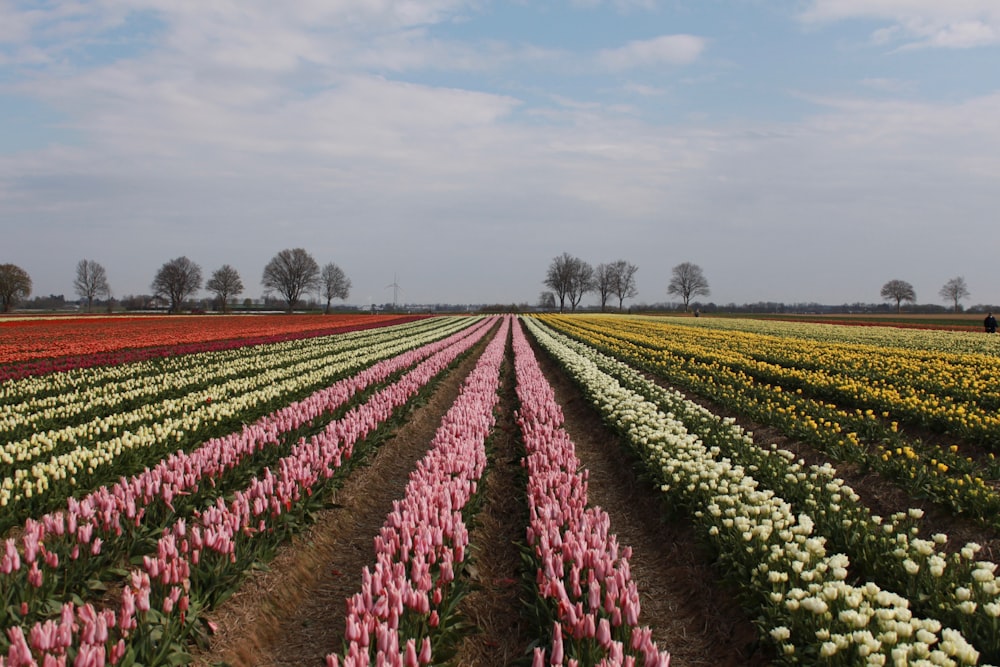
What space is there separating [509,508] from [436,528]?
251 centimetres

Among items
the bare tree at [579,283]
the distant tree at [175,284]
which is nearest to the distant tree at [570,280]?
the bare tree at [579,283]

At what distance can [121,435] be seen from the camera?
8.41 m

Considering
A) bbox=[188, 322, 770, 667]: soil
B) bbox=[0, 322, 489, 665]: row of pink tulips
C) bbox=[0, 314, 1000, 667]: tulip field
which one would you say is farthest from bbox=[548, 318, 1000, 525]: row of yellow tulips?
bbox=[0, 322, 489, 665]: row of pink tulips

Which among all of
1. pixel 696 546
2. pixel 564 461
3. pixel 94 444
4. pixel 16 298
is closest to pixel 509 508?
pixel 564 461

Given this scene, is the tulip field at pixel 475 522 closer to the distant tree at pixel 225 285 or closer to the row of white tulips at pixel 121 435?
the row of white tulips at pixel 121 435

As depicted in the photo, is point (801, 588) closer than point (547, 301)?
Yes

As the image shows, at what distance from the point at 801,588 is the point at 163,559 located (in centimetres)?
486

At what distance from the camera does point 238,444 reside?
733 centimetres

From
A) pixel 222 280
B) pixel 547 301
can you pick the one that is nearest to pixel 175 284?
pixel 222 280

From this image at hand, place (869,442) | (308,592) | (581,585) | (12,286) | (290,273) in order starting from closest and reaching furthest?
(581,585) < (308,592) < (869,442) < (12,286) < (290,273)

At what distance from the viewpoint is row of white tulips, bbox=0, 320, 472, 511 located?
6035mm

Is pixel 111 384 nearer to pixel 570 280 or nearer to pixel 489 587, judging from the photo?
pixel 489 587

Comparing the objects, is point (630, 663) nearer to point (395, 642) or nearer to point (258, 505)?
point (395, 642)

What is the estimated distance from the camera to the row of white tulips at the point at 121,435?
6.04 m
